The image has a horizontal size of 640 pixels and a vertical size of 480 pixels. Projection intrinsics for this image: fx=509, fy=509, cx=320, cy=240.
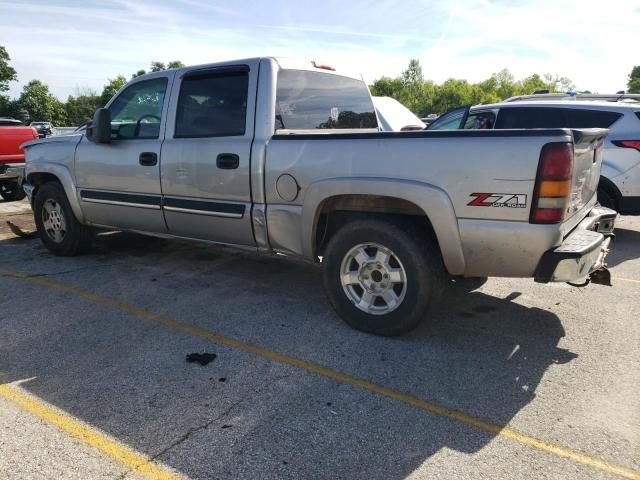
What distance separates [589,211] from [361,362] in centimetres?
208

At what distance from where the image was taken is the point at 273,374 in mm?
3180

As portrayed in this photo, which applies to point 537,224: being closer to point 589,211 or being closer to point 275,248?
point 589,211

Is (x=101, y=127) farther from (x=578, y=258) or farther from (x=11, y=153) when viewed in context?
(x=11, y=153)

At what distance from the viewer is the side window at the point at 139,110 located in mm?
4789

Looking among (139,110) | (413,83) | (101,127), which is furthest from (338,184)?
(413,83)

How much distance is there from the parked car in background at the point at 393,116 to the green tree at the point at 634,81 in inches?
2838

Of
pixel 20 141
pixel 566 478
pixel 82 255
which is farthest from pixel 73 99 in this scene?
pixel 566 478

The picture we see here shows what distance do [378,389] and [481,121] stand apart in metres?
5.32

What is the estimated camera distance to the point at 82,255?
19.6ft

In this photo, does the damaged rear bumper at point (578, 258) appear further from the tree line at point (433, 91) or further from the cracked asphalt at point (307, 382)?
the tree line at point (433, 91)

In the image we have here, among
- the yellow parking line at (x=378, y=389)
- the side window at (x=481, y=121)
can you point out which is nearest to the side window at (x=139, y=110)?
the yellow parking line at (x=378, y=389)

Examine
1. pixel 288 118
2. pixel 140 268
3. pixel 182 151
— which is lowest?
pixel 140 268

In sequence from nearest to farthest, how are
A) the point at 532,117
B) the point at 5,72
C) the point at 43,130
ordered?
the point at 532,117
the point at 43,130
the point at 5,72

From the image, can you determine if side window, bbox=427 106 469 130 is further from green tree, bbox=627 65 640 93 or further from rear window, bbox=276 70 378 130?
green tree, bbox=627 65 640 93
